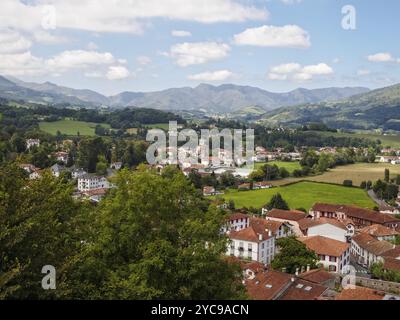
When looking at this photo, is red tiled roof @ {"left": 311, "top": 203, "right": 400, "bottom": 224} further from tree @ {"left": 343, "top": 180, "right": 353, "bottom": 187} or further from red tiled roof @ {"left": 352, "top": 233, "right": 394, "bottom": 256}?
tree @ {"left": 343, "top": 180, "right": 353, "bottom": 187}

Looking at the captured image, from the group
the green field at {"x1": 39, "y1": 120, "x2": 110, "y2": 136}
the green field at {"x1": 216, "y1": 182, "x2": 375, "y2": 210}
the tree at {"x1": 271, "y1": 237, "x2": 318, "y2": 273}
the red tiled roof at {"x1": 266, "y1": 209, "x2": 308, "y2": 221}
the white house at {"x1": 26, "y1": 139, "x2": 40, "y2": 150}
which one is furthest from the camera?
the green field at {"x1": 39, "y1": 120, "x2": 110, "y2": 136}

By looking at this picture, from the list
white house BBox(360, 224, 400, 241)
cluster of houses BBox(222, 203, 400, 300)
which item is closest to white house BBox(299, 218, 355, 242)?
cluster of houses BBox(222, 203, 400, 300)

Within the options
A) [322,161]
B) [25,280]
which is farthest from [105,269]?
[322,161]

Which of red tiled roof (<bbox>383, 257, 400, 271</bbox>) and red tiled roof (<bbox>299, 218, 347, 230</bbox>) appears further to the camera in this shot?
red tiled roof (<bbox>299, 218, 347, 230</bbox>)

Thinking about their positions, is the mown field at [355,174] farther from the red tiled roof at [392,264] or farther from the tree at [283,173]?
the red tiled roof at [392,264]

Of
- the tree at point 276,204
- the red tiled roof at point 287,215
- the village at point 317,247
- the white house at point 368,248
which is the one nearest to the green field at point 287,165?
the village at point 317,247
